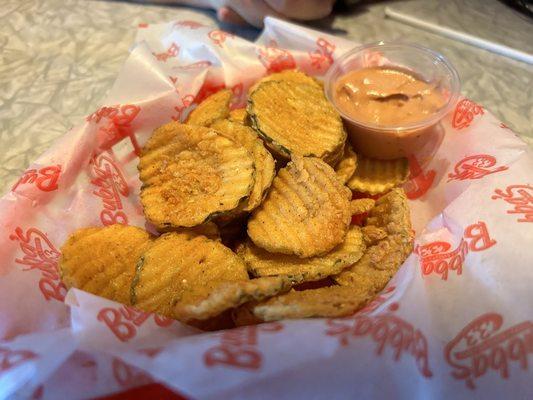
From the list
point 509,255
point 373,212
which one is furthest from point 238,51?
point 509,255

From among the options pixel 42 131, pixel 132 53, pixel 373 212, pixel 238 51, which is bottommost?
pixel 373 212

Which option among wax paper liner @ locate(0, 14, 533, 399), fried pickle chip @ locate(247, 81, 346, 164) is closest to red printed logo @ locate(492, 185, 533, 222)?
wax paper liner @ locate(0, 14, 533, 399)

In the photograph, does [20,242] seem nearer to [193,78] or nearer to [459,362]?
[193,78]

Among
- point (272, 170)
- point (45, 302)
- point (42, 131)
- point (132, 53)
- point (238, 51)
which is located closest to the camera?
point (45, 302)

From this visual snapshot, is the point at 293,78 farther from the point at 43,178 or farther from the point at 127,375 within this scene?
the point at 127,375

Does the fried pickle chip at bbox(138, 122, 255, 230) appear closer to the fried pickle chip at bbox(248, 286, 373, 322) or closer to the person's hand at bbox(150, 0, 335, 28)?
the fried pickle chip at bbox(248, 286, 373, 322)

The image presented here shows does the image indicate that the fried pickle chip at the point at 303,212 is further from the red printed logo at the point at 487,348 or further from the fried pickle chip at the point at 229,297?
the red printed logo at the point at 487,348
